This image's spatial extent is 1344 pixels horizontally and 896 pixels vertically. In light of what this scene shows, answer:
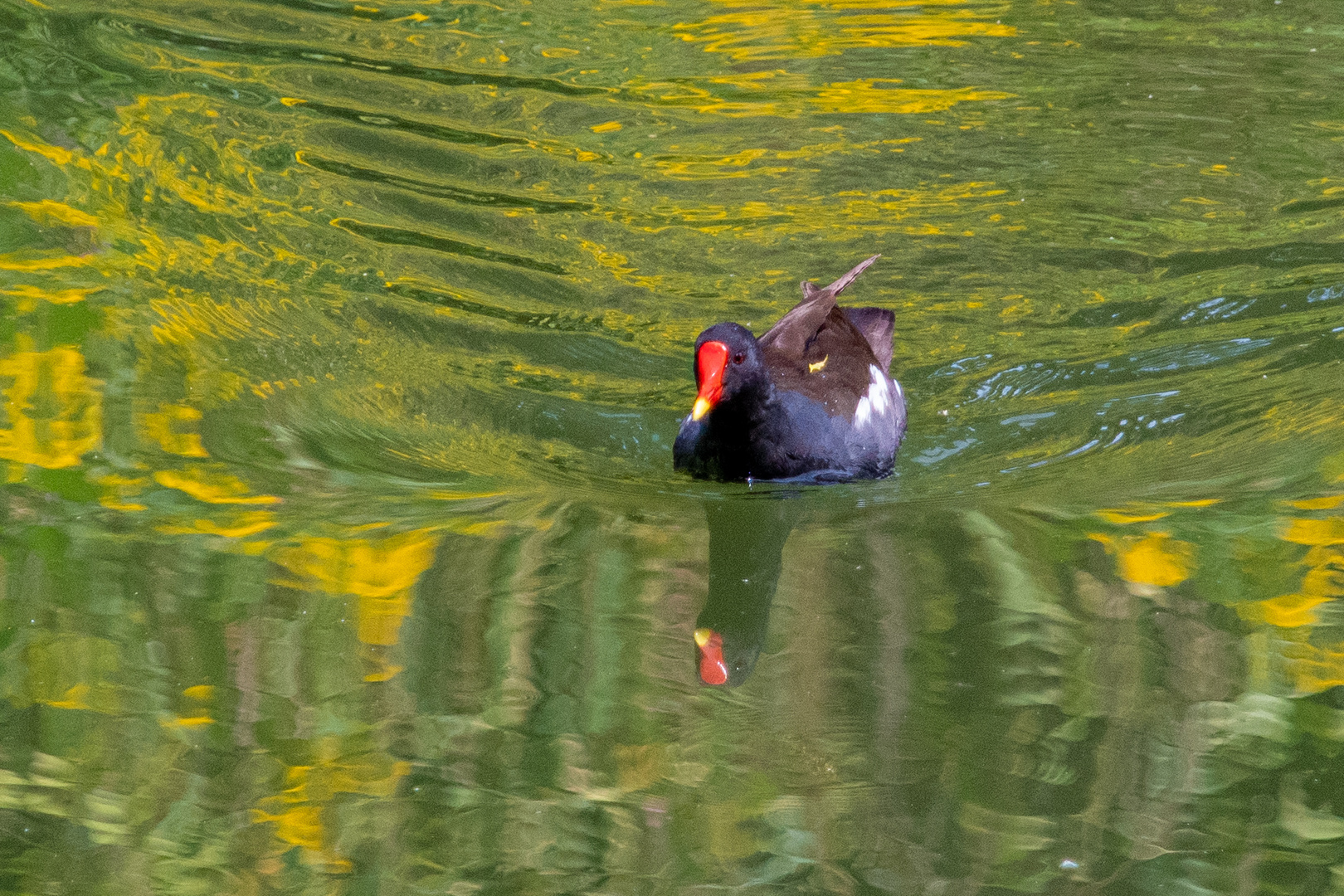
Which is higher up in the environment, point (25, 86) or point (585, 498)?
point (25, 86)

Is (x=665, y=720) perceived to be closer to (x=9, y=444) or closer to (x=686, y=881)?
(x=686, y=881)

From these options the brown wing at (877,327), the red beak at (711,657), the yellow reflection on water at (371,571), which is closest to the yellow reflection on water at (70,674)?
the yellow reflection on water at (371,571)

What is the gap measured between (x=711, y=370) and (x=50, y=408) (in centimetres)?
257

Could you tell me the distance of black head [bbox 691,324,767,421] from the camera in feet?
16.7

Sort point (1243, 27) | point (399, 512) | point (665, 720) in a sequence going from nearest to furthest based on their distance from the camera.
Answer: point (665, 720), point (399, 512), point (1243, 27)

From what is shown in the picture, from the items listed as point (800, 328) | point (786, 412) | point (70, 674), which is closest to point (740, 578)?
point (786, 412)

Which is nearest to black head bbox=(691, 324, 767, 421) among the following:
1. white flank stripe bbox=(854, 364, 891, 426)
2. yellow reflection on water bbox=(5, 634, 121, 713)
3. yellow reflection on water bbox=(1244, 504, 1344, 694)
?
white flank stripe bbox=(854, 364, 891, 426)

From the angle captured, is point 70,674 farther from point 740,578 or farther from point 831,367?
point 831,367

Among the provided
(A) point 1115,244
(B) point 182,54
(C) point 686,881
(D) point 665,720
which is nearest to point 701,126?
(A) point 1115,244

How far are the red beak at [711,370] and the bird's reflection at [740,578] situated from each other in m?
0.40

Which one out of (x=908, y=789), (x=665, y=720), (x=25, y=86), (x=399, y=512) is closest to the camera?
(x=908, y=789)

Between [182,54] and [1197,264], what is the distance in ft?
19.0

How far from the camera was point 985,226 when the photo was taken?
7676mm

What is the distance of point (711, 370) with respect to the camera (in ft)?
16.8
